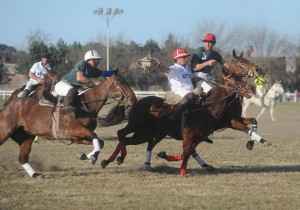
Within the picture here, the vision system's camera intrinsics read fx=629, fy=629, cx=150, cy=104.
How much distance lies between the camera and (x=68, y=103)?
12883 millimetres

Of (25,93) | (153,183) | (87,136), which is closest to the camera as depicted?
(153,183)

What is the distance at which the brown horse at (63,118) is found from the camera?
12789 millimetres

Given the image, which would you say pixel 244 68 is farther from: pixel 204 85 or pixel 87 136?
pixel 87 136

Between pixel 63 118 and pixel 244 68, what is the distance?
417 centimetres

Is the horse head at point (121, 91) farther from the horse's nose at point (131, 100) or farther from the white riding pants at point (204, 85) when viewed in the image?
the white riding pants at point (204, 85)

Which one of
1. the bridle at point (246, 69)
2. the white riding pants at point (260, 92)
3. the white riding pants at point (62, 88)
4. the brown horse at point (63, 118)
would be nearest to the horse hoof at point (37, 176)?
the brown horse at point (63, 118)

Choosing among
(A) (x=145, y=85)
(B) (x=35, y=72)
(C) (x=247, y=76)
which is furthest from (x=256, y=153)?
(A) (x=145, y=85)

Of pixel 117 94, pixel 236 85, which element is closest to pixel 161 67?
pixel 117 94

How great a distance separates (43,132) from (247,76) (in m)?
4.63

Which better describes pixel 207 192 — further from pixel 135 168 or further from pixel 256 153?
pixel 256 153

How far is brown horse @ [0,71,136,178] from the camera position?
12.8m

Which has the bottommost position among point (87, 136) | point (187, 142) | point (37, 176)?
point (37, 176)

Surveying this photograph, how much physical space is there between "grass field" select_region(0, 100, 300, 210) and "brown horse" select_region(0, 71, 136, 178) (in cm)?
85

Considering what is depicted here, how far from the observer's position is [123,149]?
1416 cm
